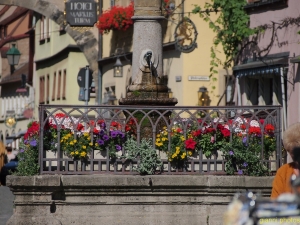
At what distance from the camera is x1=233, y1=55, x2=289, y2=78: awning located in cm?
2008

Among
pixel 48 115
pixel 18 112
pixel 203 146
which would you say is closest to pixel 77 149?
pixel 48 115

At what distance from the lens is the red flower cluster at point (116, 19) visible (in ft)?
98.0

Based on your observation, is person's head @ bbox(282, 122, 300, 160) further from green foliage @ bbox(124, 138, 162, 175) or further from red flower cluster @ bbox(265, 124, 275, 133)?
red flower cluster @ bbox(265, 124, 275, 133)

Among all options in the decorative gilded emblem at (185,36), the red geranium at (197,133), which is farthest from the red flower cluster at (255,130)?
the decorative gilded emblem at (185,36)

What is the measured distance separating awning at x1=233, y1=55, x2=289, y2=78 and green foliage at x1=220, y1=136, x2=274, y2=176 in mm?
9215

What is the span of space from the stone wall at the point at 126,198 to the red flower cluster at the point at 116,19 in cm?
1926

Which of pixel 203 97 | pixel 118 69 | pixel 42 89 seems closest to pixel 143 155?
pixel 203 97

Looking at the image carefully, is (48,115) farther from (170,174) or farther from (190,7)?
(190,7)

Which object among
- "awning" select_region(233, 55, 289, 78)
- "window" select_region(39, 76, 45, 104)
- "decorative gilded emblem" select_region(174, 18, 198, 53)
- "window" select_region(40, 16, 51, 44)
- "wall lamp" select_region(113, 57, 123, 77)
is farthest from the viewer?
"window" select_region(39, 76, 45, 104)

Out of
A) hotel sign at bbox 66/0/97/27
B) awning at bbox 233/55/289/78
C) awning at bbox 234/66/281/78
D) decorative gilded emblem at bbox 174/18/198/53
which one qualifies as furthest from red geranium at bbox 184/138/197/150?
decorative gilded emblem at bbox 174/18/198/53

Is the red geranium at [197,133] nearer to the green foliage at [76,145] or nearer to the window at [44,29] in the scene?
the green foliage at [76,145]

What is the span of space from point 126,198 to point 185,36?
15781 millimetres

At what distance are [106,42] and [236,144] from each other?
2406 cm

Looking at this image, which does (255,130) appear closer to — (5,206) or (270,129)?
(270,129)
